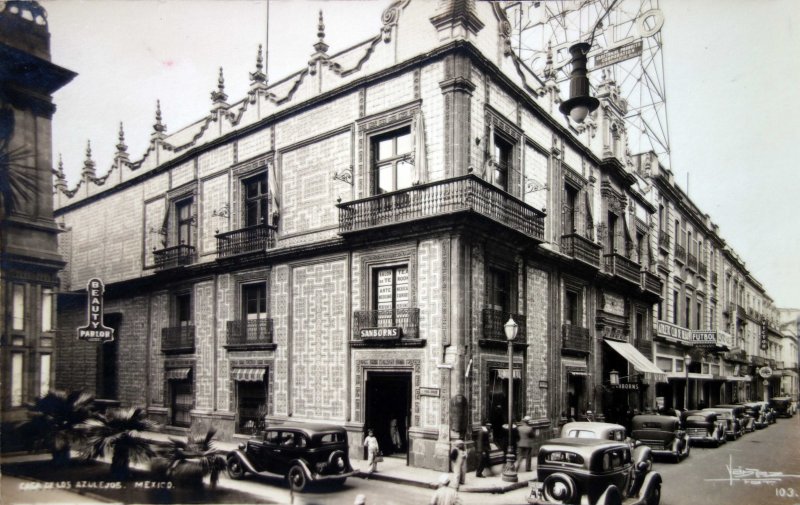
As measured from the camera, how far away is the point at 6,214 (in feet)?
32.1

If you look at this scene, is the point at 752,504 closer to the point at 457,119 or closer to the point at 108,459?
the point at 457,119

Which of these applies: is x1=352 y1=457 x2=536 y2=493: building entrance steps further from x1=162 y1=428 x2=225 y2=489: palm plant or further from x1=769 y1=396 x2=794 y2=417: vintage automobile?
x1=769 y1=396 x2=794 y2=417: vintage automobile

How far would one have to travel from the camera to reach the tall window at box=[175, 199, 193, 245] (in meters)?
23.4

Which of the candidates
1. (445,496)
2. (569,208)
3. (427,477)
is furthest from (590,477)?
(569,208)

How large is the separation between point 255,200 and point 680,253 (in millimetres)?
26637

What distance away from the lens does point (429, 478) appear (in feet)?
45.1

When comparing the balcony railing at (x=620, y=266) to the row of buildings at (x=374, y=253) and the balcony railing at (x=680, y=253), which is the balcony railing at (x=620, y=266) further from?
the balcony railing at (x=680, y=253)

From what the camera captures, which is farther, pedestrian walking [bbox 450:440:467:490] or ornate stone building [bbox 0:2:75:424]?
pedestrian walking [bbox 450:440:467:490]

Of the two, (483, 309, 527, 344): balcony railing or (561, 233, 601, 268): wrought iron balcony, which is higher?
(561, 233, 601, 268): wrought iron balcony

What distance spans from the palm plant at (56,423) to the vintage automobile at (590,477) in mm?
8277

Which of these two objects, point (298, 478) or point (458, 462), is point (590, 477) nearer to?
point (458, 462)

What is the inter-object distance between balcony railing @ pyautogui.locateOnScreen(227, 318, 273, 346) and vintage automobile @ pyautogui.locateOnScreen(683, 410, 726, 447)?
52.1 feet

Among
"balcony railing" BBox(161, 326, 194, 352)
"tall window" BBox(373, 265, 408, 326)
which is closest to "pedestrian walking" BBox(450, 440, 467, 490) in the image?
"tall window" BBox(373, 265, 408, 326)

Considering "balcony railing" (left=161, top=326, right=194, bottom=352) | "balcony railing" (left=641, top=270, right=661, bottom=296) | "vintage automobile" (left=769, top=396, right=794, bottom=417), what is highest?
"balcony railing" (left=641, top=270, right=661, bottom=296)
